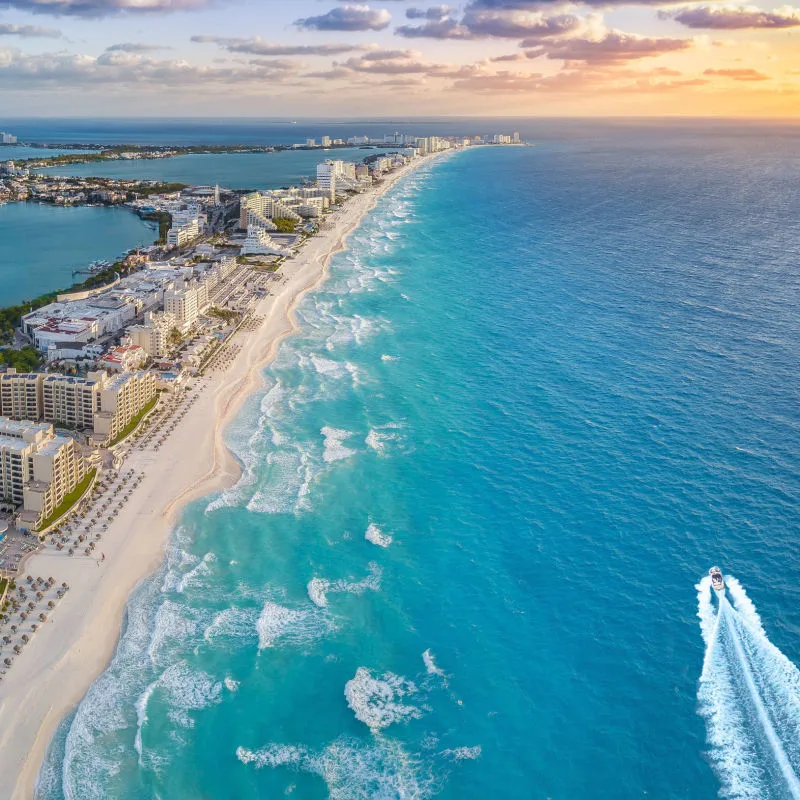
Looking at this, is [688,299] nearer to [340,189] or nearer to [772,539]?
[772,539]

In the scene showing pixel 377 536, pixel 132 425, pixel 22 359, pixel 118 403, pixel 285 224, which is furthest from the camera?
pixel 285 224

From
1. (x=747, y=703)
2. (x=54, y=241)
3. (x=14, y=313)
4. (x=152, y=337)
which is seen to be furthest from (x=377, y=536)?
(x=54, y=241)

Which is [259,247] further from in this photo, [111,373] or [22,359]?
[111,373]

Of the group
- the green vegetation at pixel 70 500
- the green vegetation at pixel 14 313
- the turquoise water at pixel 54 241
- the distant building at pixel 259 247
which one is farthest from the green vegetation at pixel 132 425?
the distant building at pixel 259 247

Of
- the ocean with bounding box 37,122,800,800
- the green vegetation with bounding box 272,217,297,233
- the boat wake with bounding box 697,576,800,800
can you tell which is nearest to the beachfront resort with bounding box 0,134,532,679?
the green vegetation with bounding box 272,217,297,233

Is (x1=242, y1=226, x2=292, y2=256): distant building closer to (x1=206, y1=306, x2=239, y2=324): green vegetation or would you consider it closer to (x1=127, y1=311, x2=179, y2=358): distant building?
(x1=206, y1=306, x2=239, y2=324): green vegetation
